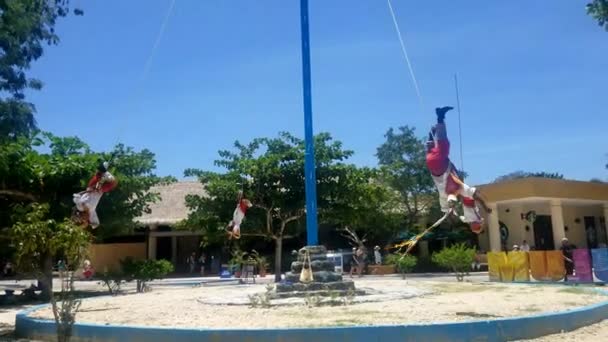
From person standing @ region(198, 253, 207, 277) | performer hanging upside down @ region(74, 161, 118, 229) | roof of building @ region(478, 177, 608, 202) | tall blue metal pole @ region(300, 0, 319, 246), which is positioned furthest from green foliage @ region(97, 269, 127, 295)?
roof of building @ region(478, 177, 608, 202)

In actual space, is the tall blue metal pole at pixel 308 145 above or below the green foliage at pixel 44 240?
above

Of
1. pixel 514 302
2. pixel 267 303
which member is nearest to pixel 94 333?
pixel 267 303

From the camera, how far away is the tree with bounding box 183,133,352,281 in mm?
28078

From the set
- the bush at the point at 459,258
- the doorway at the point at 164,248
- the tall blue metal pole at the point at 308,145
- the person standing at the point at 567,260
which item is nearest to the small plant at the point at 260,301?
the tall blue metal pole at the point at 308,145

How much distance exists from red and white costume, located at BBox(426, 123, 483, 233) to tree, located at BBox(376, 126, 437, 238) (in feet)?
73.1

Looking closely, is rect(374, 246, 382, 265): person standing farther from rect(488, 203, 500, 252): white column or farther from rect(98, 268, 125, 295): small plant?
rect(98, 268, 125, 295): small plant

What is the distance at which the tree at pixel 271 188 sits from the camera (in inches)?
1105

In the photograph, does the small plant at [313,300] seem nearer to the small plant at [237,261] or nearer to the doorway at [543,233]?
the small plant at [237,261]

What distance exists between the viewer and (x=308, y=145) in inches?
630

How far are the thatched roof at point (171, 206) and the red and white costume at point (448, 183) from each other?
25660mm

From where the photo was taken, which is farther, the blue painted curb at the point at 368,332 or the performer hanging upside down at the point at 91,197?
the performer hanging upside down at the point at 91,197

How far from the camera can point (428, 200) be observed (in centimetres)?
3491

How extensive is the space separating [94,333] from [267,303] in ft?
14.3

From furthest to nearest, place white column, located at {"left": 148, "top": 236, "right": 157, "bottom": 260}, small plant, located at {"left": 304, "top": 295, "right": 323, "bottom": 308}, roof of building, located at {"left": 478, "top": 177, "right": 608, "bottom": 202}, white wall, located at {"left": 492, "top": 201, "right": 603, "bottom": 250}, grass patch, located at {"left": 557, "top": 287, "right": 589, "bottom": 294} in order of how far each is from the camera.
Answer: white column, located at {"left": 148, "top": 236, "right": 157, "bottom": 260} → white wall, located at {"left": 492, "top": 201, "right": 603, "bottom": 250} → roof of building, located at {"left": 478, "top": 177, "right": 608, "bottom": 202} → grass patch, located at {"left": 557, "top": 287, "right": 589, "bottom": 294} → small plant, located at {"left": 304, "top": 295, "right": 323, "bottom": 308}
